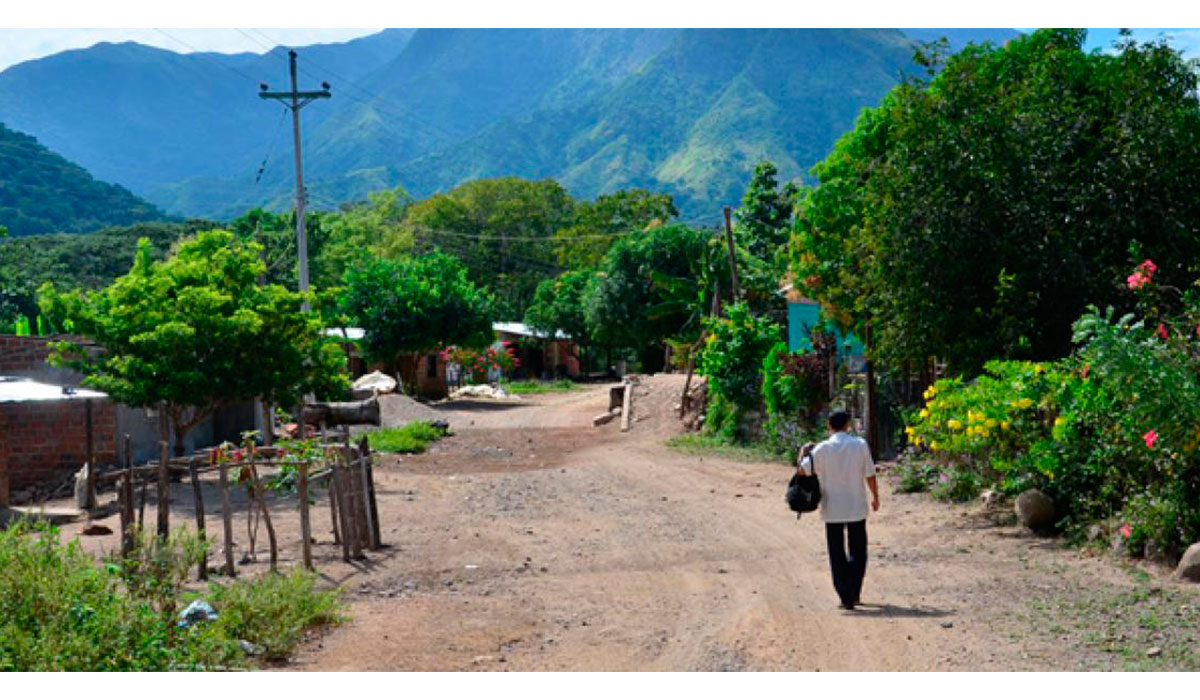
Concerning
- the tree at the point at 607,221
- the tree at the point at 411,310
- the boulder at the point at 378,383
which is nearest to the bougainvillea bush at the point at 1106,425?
the boulder at the point at 378,383

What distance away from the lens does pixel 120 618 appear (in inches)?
308

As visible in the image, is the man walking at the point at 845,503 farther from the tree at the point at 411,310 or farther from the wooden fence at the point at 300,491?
the tree at the point at 411,310

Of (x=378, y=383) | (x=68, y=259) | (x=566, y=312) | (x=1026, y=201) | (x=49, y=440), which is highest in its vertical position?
(x=68, y=259)

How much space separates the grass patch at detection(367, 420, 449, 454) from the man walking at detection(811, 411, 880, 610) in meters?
17.6

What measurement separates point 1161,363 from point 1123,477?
1520mm

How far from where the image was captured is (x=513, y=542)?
13.8m

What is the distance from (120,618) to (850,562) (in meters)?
5.25

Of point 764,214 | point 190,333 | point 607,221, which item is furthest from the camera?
point 607,221

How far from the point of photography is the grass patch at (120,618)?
24.1 feet

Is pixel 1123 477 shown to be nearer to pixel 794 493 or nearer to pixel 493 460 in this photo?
pixel 794 493

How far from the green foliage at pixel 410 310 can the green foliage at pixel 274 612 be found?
115 ft

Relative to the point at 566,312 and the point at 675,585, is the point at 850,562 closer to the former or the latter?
the point at 675,585

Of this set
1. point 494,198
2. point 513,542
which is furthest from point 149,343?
point 494,198

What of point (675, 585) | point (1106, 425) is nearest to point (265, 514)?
point (675, 585)
